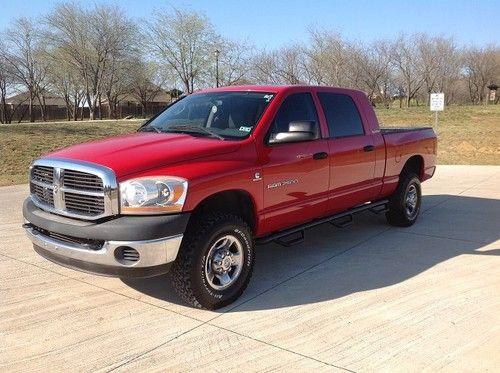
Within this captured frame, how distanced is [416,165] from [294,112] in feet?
9.86

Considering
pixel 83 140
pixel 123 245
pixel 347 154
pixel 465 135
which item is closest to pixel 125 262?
pixel 123 245

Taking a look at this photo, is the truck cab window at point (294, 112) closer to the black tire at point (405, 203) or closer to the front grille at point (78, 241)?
the front grille at point (78, 241)

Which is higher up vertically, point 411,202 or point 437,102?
point 437,102

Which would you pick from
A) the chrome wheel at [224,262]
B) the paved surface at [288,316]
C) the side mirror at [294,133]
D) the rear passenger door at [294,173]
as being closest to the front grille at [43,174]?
the paved surface at [288,316]

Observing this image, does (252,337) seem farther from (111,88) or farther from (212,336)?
(111,88)

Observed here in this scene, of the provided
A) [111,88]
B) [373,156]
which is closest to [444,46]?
[111,88]

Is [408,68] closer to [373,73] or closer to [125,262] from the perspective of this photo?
[373,73]

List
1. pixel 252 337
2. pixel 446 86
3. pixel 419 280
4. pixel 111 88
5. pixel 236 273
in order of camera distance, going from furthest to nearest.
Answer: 1. pixel 446 86
2. pixel 111 88
3. pixel 419 280
4. pixel 236 273
5. pixel 252 337

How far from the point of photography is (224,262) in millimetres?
4301

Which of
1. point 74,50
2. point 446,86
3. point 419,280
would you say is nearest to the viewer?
point 419,280

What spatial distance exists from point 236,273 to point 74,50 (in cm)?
5410

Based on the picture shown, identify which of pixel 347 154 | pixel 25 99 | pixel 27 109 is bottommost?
pixel 347 154

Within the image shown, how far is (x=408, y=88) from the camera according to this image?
63906mm

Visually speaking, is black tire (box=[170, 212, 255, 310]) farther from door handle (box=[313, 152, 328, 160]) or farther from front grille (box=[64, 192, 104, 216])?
door handle (box=[313, 152, 328, 160])
